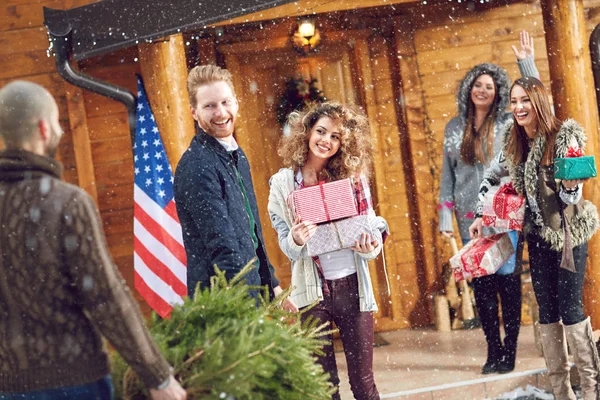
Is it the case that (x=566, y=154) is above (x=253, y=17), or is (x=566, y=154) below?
below

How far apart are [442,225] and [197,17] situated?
2.17m

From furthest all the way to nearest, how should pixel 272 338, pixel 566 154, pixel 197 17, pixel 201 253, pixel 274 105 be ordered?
1. pixel 274 105
2. pixel 197 17
3. pixel 566 154
4. pixel 201 253
5. pixel 272 338

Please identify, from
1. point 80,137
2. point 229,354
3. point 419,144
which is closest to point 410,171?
point 419,144

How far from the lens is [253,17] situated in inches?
249

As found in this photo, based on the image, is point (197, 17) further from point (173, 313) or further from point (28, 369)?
point (28, 369)

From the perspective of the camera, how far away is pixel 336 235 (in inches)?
168

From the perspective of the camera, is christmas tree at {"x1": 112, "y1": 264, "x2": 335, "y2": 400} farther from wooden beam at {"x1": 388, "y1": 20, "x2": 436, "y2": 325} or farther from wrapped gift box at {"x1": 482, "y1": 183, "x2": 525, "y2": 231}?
wooden beam at {"x1": 388, "y1": 20, "x2": 436, "y2": 325}

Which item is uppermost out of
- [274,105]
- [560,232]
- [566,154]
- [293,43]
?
[293,43]

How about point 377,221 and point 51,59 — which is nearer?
point 377,221

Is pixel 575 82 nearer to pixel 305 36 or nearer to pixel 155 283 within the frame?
pixel 305 36

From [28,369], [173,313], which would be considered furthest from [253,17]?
[28,369]

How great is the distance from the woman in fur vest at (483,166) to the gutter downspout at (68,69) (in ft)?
7.03

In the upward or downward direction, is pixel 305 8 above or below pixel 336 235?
above

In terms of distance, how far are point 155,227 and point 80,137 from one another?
141cm
